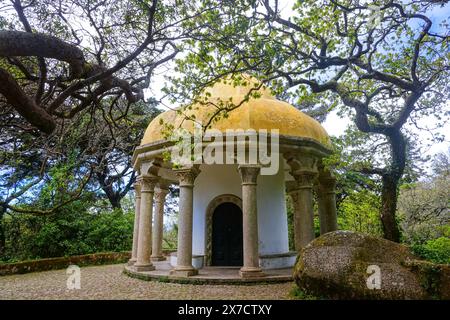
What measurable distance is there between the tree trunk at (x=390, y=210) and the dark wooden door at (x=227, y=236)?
4.81 metres

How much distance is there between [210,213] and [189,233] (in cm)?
231

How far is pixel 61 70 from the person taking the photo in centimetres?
808

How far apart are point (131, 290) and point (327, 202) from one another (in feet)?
24.8

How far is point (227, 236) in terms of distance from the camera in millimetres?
11430

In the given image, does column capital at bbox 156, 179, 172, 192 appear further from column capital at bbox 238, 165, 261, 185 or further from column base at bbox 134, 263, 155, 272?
column capital at bbox 238, 165, 261, 185

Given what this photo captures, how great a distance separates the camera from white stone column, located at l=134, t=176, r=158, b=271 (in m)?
10.5

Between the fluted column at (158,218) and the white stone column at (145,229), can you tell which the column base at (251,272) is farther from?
the fluted column at (158,218)

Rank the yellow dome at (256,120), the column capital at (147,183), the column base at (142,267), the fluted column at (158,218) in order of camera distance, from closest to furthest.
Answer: the yellow dome at (256,120) → the column base at (142,267) → the column capital at (147,183) → the fluted column at (158,218)

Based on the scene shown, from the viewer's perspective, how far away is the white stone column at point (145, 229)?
34.6 ft

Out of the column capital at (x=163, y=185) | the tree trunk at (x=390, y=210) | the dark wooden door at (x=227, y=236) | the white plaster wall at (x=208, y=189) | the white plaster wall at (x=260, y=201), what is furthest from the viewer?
the column capital at (x=163, y=185)

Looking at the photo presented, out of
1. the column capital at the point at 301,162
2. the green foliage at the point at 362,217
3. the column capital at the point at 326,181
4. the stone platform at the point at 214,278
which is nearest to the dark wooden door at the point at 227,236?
the stone platform at the point at 214,278

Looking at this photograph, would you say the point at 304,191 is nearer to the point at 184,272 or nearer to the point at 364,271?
the point at 364,271

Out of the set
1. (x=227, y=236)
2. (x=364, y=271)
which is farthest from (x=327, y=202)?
(x=364, y=271)
